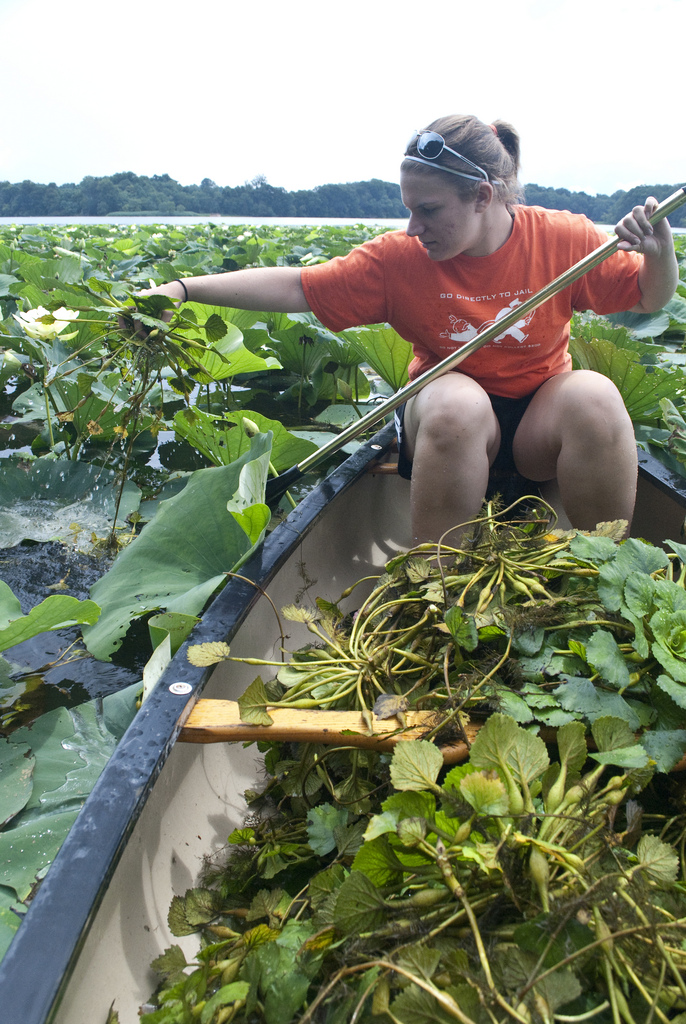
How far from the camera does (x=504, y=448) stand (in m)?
1.49

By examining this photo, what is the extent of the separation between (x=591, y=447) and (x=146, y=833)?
0.96m

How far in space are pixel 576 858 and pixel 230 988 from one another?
0.93 ft

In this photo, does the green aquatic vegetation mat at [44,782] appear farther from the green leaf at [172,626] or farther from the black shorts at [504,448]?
the black shorts at [504,448]

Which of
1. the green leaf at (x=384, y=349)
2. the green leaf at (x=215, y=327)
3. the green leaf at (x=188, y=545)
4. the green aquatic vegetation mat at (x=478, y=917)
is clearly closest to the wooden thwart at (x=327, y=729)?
the green aquatic vegetation mat at (x=478, y=917)

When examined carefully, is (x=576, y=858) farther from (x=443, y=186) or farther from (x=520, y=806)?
(x=443, y=186)

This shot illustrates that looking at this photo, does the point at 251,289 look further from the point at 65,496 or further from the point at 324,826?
the point at 324,826

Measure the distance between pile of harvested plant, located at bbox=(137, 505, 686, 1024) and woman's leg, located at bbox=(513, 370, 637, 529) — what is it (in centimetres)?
35

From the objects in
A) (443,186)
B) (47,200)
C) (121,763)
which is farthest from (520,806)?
(47,200)

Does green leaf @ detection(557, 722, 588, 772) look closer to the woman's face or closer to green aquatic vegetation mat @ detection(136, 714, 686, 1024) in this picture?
green aquatic vegetation mat @ detection(136, 714, 686, 1024)

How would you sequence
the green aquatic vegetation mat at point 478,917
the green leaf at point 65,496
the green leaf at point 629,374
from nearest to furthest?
the green aquatic vegetation mat at point 478,917
the green leaf at point 65,496
the green leaf at point 629,374

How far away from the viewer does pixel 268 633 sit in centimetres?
109

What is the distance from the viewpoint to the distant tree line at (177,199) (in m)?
23.7

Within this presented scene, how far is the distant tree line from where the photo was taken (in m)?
23.7

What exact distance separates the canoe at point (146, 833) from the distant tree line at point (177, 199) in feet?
81.2
